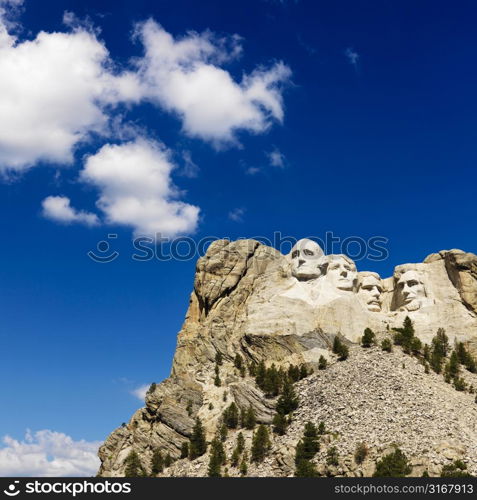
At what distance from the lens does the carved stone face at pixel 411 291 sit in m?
98.1

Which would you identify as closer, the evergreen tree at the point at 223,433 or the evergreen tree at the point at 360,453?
the evergreen tree at the point at 360,453

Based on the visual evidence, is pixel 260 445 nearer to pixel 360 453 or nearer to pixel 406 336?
pixel 360 453

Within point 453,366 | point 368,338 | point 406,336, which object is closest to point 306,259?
point 368,338

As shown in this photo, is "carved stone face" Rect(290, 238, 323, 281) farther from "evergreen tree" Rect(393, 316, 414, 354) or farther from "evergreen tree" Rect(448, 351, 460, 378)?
"evergreen tree" Rect(448, 351, 460, 378)

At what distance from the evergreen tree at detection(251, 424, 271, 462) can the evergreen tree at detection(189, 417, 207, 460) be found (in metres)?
5.72

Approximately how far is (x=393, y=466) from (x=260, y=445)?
40.9 feet

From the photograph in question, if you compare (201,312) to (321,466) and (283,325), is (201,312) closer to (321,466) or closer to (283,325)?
(283,325)

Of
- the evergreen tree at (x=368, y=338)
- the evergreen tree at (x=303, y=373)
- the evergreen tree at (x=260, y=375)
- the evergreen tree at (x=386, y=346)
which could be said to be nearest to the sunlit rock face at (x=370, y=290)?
the evergreen tree at (x=368, y=338)

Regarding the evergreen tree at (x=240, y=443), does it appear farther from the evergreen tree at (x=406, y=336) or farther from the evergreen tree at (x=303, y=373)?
the evergreen tree at (x=406, y=336)

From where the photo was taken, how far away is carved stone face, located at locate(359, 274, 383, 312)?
99.9 metres

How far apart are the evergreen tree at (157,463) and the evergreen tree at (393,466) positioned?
67.9ft

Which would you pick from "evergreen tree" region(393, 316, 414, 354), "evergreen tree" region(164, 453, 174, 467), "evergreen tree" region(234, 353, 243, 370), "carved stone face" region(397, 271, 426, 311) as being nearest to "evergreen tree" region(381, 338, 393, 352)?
"evergreen tree" region(393, 316, 414, 354)

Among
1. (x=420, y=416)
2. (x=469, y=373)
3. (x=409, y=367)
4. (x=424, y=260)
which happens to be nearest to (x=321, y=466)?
(x=420, y=416)

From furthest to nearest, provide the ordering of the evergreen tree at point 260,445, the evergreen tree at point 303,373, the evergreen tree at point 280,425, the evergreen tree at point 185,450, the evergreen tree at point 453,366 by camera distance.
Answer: the evergreen tree at point 453,366, the evergreen tree at point 303,373, the evergreen tree at point 185,450, the evergreen tree at point 280,425, the evergreen tree at point 260,445
